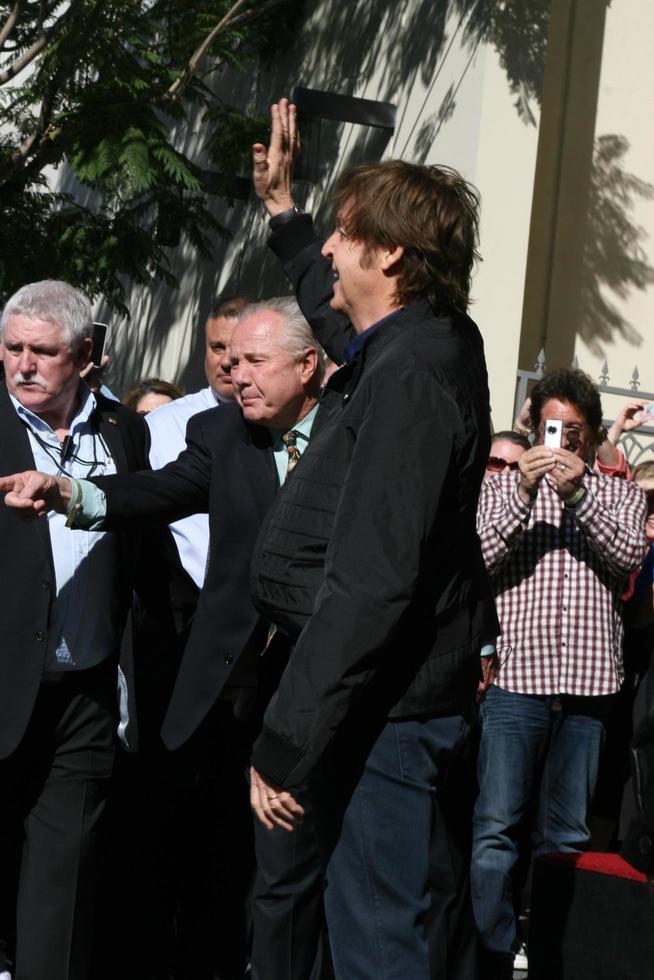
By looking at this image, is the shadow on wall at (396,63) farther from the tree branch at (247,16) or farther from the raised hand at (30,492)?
the raised hand at (30,492)

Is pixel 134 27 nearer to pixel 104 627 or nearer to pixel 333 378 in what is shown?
pixel 104 627

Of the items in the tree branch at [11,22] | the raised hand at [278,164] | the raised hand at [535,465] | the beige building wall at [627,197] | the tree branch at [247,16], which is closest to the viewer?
the raised hand at [278,164]

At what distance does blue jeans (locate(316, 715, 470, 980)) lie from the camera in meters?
3.11

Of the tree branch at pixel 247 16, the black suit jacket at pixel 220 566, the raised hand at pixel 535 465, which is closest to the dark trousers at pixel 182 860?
the black suit jacket at pixel 220 566

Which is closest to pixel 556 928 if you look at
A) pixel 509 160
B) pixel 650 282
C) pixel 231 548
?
pixel 231 548

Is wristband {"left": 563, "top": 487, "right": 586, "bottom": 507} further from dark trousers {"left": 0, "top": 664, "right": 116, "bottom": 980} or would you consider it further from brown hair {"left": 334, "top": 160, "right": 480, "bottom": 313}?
brown hair {"left": 334, "top": 160, "right": 480, "bottom": 313}

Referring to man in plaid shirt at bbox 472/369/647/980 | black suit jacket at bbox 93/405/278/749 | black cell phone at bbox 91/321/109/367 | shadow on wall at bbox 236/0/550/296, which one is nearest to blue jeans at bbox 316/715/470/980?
black suit jacket at bbox 93/405/278/749

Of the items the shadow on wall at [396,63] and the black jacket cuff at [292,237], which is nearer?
the black jacket cuff at [292,237]

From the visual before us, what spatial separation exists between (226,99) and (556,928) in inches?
417

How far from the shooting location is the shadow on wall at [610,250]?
32.1 feet

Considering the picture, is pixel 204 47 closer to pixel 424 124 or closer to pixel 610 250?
pixel 424 124

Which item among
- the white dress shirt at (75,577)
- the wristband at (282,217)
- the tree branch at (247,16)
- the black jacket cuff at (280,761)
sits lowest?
the black jacket cuff at (280,761)

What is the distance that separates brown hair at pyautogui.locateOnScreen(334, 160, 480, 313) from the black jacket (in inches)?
2.3

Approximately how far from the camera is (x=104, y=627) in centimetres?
462
